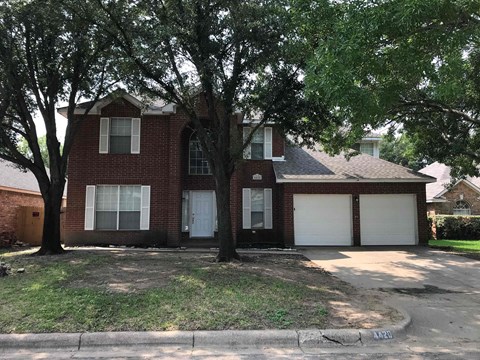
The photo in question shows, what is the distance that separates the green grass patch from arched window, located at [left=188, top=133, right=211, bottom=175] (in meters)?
7.36

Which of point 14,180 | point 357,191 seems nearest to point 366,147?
point 357,191

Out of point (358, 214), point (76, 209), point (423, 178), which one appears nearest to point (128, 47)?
point (76, 209)

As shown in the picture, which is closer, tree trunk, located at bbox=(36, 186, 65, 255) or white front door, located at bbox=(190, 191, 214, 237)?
tree trunk, located at bbox=(36, 186, 65, 255)

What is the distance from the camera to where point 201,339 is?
597cm

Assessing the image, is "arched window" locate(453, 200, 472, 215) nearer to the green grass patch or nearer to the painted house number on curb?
the green grass patch

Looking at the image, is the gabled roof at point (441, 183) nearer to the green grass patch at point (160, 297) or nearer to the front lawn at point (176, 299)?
the green grass patch at point (160, 297)

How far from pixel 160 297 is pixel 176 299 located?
0.32 m

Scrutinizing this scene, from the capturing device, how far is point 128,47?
414 inches

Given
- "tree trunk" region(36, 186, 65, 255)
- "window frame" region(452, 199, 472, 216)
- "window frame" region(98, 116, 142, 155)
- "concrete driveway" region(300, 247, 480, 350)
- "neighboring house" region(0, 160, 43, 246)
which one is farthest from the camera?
"window frame" region(452, 199, 472, 216)

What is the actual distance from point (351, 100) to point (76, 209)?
13.6 m

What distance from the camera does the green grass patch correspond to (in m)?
6.43

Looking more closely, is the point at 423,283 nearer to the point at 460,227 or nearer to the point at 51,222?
the point at 51,222

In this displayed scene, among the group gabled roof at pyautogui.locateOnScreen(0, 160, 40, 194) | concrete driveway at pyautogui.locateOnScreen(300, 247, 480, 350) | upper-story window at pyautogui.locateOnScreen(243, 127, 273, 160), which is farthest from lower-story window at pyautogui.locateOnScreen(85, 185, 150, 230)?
concrete driveway at pyautogui.locateOnScreen(300, 247, 480, 350)

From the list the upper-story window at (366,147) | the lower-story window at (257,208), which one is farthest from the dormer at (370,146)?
the lower-story window at (257,208)
